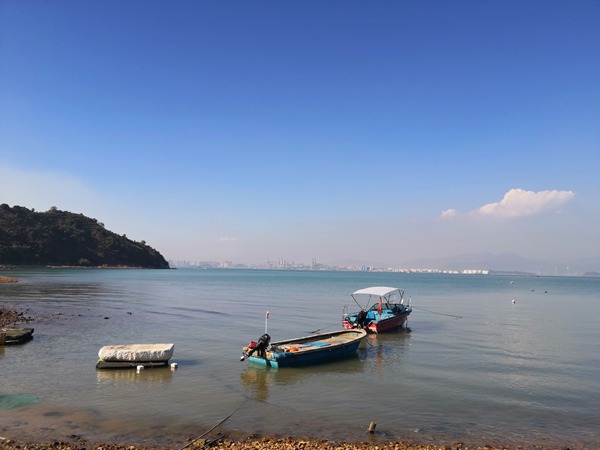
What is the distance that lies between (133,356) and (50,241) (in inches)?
6526

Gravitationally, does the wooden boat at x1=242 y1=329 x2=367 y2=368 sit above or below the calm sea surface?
above

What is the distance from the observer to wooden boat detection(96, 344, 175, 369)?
19.0 metres

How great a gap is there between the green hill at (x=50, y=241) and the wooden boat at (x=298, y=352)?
148243 mm

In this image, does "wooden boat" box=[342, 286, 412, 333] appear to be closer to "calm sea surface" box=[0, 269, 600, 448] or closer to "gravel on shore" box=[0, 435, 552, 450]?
"calm sea surface" box=[0, 269, 600, 448]

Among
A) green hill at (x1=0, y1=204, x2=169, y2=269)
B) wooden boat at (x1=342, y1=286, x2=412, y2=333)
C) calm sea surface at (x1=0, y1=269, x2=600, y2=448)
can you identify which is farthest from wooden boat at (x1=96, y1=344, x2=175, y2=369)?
green hill at (x1=0, y1=204, x2=169, y2=269)

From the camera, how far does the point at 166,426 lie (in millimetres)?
12836

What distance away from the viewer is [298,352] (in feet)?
66.6

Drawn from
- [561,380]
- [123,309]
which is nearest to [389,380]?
[561,380]

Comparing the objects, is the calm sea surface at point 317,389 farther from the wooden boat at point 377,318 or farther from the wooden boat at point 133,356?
the wooden boat at point 377,318

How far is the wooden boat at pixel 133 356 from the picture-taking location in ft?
62.3

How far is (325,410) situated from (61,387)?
33.8ft

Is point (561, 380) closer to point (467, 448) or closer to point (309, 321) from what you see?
point (467, 448)

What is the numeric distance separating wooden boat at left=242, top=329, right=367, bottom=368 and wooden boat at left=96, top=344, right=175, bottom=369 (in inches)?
152

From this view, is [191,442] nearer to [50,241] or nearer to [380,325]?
[380,325]
